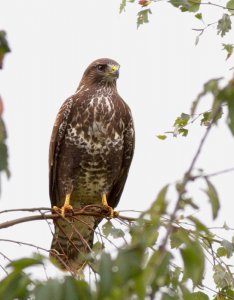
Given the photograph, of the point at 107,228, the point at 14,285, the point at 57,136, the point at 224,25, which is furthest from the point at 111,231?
the point at 57,136

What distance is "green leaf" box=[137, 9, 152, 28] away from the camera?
5.07 m

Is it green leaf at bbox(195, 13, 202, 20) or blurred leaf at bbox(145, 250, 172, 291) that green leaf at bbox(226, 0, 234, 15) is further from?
blurred leaf at bbox(145, 250, 172, 291)

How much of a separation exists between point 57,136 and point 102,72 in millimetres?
942

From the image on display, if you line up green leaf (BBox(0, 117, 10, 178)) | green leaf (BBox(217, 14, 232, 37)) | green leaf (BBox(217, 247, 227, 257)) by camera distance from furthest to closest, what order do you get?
green leaf (BBox(217, 14, 232, 37)) < green leaf (BBox(217, 247, 227, 257)) < green leaf (BBox(0, 117, 10, 178))

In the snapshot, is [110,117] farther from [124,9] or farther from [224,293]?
[224,293]

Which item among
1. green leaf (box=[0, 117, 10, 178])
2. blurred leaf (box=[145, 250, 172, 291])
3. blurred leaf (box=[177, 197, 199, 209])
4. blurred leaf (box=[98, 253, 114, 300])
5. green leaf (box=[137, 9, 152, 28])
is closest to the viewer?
Answer: blurred leaf (box=[145, 250, 172, 291])

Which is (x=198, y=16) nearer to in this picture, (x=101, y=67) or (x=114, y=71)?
(x=114, y=71)

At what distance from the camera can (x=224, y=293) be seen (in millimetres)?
4066

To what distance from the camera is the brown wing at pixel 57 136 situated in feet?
22.4

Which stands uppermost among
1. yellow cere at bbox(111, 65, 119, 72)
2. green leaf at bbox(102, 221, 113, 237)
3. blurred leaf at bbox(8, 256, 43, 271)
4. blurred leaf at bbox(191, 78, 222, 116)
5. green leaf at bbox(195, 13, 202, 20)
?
green leaf at bbox(195, 13, 202, 20)

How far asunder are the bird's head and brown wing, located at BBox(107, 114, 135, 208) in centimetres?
57

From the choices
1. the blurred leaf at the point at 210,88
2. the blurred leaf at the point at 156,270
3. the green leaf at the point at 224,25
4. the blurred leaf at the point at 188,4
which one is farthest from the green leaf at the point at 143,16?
the blurred leaf at the point at 156,270

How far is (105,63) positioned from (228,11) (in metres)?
2.80

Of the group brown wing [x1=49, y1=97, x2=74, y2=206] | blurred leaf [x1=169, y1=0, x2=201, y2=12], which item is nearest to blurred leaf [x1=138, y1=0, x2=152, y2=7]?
blurred leaf [x1=169, y1=0, x2=201, y2=12]
